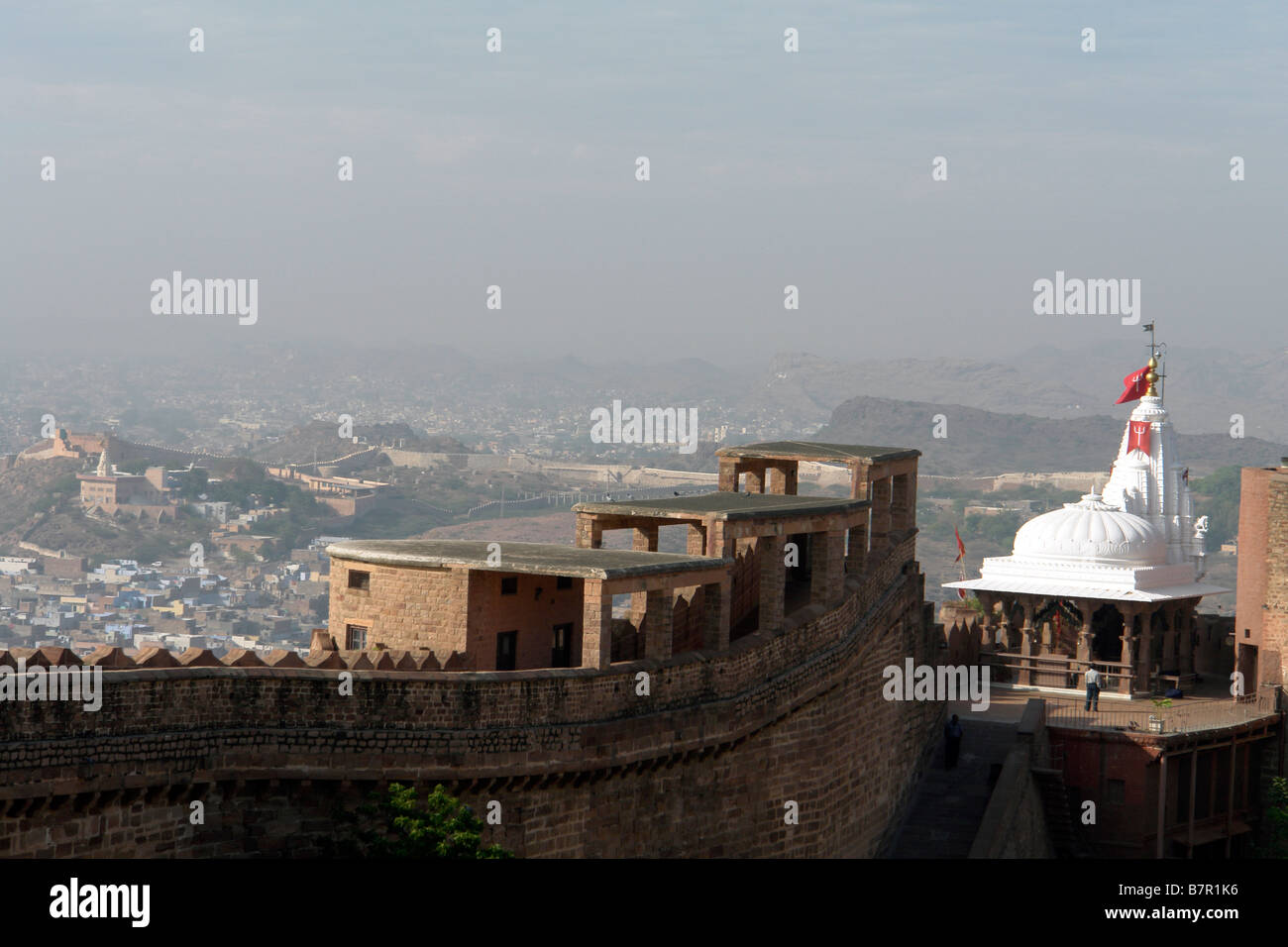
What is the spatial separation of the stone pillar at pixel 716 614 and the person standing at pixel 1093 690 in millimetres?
12827

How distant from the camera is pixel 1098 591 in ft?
111

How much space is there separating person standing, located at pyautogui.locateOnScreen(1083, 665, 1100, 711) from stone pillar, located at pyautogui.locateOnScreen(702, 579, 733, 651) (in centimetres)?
→ 1283

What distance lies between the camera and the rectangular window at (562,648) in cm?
2139

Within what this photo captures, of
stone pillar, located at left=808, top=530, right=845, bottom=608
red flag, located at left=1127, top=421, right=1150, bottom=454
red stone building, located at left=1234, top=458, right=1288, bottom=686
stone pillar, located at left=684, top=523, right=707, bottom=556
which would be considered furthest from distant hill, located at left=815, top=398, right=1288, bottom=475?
stone pillar, located at left=684, top=523, right=707, bottom=556

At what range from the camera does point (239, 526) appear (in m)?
146

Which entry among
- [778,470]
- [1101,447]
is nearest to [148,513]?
[1101,447]

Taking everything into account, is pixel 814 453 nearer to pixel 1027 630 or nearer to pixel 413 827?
pixel 1027 630

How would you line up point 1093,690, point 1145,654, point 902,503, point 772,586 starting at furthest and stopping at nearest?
point 1145,654, point 1093,690, point 902,503, point 772,586

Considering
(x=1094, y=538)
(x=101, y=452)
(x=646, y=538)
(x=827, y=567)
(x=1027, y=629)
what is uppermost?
(x=646, y=538)

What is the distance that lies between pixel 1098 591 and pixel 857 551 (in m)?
10.5

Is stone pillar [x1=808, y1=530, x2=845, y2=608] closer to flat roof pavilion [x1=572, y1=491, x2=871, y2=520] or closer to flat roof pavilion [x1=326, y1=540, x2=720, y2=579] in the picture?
flat roof pavilion [x1=572, y1=491, x2=871, y2=520]

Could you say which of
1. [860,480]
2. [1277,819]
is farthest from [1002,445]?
[860,480]

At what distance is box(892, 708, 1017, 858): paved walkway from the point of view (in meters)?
25.5

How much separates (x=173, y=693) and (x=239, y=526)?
134375 mm
